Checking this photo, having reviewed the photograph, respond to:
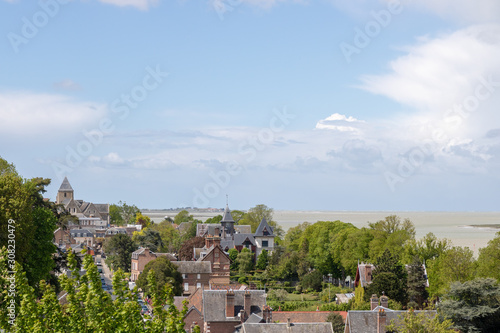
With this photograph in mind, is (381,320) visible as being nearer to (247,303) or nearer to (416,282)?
(247,303)

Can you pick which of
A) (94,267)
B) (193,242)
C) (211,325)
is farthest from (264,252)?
(94,267)

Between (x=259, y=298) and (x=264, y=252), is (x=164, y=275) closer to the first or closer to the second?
(x=259, y=298)

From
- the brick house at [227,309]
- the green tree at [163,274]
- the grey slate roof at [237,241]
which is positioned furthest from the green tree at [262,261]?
the brick house at [227,309]

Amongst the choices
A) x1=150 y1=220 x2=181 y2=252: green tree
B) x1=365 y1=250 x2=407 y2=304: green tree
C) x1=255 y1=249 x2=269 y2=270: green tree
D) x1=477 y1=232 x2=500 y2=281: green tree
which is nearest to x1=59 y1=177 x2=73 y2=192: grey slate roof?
x1=150 y1=220 x2=181 y2=252: green tree

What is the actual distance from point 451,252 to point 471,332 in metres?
15.0

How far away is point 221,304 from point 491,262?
2352 cm

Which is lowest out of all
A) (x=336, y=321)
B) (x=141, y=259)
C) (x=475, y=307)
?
(x=336, y=321)

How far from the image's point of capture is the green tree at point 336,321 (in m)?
47.9

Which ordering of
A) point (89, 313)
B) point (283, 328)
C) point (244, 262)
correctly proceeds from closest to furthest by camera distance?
1. point (89, 313)
2. point (283, 328)
3. point (244, 262)

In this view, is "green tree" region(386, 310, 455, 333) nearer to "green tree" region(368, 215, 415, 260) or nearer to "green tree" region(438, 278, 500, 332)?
"green tree" region(438, 278, 500, 332)

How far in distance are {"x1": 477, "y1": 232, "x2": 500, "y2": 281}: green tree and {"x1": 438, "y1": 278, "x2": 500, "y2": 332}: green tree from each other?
8614 mm

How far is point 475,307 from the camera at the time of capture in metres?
A: 41.2

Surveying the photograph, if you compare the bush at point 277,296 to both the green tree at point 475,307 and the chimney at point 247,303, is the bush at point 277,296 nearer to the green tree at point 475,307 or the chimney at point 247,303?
the chimney at point 247,303

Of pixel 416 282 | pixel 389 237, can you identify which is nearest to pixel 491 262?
pixel 416 282
